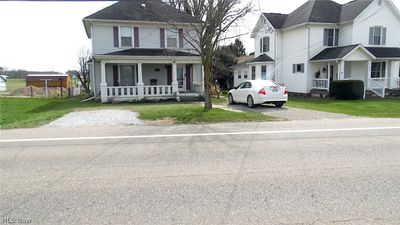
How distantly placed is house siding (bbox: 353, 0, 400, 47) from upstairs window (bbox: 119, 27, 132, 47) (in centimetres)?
1897

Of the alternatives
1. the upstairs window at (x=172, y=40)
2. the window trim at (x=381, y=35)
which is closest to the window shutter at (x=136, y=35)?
the upstairs window at (x=172, y=40)

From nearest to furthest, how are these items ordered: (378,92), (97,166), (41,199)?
(41,199)
(97,166)
(378,92)

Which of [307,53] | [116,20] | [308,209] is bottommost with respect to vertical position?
[308,209]

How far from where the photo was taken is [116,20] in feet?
74.3

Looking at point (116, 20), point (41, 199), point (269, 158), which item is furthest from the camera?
point (116, 20)

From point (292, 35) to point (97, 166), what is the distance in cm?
2902

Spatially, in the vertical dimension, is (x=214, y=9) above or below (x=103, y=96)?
above

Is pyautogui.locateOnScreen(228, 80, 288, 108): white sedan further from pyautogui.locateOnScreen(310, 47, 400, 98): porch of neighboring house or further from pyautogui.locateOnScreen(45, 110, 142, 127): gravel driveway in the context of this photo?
pyautogui.locateOnScreen(310, 47, 400, 98): porch of neighboring house

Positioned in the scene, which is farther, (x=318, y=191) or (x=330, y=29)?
(x=330, y=29)

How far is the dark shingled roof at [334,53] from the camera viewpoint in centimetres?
2628

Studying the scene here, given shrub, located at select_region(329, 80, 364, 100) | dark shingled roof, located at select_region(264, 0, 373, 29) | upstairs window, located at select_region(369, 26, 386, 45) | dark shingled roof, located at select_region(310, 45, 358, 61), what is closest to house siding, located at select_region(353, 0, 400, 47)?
upstairs window, located at select_region(369, 26, 386, 45)

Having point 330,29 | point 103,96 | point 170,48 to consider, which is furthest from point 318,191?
point 330,29

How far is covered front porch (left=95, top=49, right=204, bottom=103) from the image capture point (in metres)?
21.3

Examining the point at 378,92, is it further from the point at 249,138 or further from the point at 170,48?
the point at 249,138
